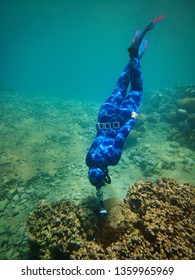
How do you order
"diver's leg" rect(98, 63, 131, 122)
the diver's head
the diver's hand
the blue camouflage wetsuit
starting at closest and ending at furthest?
1. the diver's head
2. the blue camouflage wetsuit
3. the diver's hand
4. "diver's leg" rect(98, 63, 131, 122)

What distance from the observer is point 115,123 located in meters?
5.04

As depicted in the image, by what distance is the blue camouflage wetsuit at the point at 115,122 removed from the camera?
4.34m

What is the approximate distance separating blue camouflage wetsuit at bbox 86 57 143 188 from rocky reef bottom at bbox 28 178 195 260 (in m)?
0.77

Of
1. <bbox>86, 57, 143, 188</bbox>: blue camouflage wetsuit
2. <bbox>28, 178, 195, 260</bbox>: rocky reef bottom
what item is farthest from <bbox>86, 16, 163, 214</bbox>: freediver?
<bbox>28, 178, 195, 260</bbox>: rocky reef bottom

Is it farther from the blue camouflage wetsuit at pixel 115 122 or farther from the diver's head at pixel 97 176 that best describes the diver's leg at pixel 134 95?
the diver's head at pixel 97 176

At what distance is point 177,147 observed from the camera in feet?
33.8

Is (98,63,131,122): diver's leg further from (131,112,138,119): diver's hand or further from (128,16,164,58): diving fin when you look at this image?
(131,112,138,119): diver's hand

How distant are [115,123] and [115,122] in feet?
0.08

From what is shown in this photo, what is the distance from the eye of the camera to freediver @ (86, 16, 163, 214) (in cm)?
418

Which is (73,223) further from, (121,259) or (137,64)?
(137,64)

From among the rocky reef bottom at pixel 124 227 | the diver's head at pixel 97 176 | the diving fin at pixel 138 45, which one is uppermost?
the diving fin at pixel 138 45

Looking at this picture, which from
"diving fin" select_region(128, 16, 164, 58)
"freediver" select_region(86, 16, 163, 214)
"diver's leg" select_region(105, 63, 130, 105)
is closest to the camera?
"freediver" select_region(86, 16, 163, 214)

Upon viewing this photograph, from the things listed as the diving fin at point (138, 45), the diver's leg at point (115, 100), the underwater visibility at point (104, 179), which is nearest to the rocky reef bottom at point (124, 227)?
the underwater visibility at point (104, 179)
